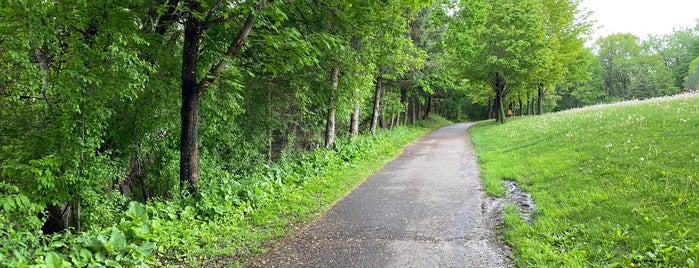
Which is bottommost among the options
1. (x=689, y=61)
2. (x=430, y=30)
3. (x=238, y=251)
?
(x=238, y=251)

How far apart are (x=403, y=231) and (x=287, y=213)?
2090 millimetres

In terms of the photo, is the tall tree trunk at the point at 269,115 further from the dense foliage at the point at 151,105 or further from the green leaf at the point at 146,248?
the green leaf at the point at 146,248

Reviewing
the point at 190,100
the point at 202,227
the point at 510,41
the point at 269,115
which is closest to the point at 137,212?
the point at 202,227

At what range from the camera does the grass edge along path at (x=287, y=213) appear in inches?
171

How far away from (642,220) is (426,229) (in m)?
2.51

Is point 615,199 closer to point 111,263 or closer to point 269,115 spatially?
point 111,263

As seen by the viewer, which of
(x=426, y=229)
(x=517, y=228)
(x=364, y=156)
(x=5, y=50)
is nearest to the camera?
(x=5, y=50)

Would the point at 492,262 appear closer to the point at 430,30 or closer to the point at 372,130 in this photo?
the point at 372,130

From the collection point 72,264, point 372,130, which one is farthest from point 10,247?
point 372,130

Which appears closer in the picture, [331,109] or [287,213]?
[287,213]

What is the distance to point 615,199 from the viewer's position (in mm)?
4785

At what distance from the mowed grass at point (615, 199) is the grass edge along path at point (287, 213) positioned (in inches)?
121

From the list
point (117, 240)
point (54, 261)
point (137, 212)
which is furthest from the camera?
point (137, 212)

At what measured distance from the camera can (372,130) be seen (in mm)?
17016
